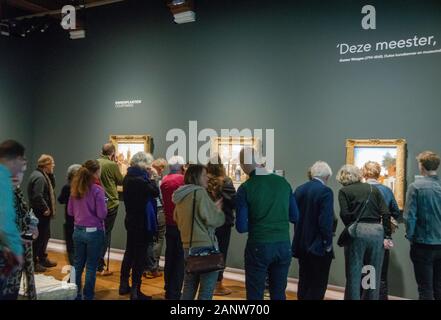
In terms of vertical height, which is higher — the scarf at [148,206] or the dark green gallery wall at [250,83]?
the dark green gallery wall at [250,83]

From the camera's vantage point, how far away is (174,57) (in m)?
6.70

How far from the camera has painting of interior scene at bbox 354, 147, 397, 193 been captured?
16.4 feet

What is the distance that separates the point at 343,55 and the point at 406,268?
2568 mm

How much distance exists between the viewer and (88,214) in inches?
168

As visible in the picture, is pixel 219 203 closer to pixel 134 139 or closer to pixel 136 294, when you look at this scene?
pixel 136 294

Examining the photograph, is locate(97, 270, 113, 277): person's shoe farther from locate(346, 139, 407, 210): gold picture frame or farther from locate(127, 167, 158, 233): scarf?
locate(346, 139, 407, 210): gold picture frame

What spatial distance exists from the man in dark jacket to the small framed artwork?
1.15 meters

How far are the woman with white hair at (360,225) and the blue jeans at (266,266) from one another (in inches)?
39.0

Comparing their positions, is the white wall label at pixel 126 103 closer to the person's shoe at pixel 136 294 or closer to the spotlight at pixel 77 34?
the spotlight at pixel 77 34

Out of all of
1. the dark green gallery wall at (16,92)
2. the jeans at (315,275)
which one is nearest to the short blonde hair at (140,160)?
the jeans at (315,275)

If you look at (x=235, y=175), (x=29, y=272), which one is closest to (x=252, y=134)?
(x=235, y=175)

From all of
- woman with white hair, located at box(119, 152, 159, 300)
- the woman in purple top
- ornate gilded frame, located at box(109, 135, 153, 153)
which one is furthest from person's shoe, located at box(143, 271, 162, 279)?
ornate gilded frame, located at box(109, 135, 153, 153)

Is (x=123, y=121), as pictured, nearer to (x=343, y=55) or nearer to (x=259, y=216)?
(x=343, y=55)

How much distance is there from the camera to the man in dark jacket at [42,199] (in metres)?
5.93
